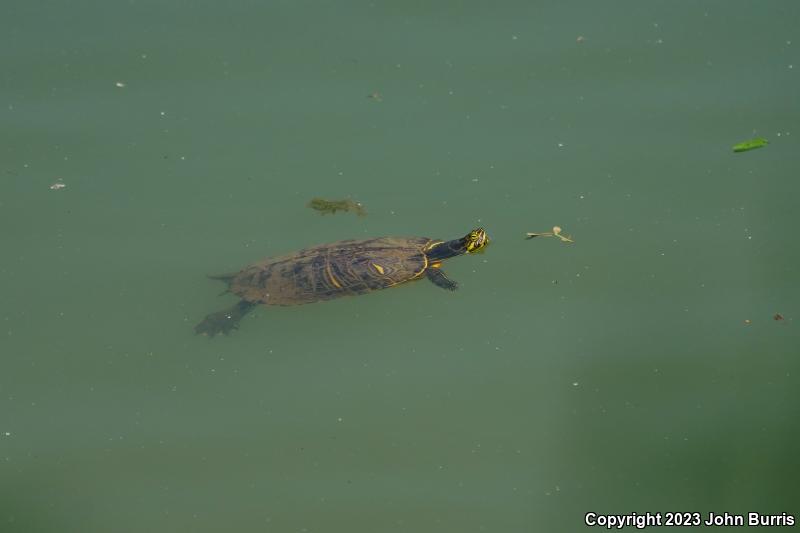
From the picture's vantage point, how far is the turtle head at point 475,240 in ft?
15.4

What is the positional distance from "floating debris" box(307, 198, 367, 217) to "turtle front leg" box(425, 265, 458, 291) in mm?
660

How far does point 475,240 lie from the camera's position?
4.71m

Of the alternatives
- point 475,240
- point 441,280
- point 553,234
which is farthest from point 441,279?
point 553,234

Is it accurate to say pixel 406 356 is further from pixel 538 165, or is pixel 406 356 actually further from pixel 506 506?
pixel 538 165

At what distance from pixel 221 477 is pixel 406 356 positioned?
1322mm

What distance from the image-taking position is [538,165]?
510 centimetres

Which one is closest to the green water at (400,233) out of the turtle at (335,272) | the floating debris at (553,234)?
the floating debris at (553,234)

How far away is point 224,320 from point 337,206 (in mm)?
1123

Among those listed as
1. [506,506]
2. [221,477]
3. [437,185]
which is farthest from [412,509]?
[437,185]

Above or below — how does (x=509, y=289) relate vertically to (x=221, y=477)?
above

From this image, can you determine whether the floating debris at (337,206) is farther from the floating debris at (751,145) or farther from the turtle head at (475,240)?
the floating debris at (751,145)

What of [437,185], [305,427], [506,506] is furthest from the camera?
[437,185]

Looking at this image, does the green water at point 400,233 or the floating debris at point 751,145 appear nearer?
the green water at point 400,233

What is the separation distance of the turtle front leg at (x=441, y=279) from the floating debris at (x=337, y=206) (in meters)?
0.66
